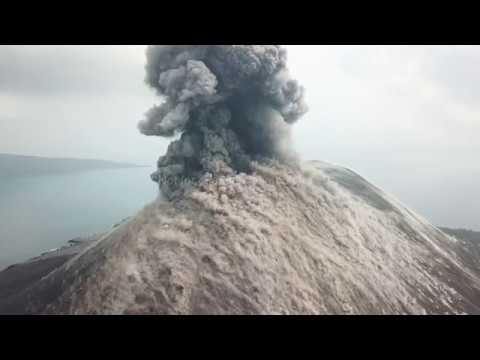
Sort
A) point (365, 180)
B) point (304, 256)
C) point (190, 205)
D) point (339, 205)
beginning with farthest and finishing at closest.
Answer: point (365, 180) → point (339, 205) → point (190, 205) → point (304, 256)

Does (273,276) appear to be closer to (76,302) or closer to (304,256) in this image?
(304,256)

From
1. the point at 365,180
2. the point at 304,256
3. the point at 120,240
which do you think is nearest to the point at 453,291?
the point at 304,256

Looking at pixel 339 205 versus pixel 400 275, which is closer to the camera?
pixel 400 275

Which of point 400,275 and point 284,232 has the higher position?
point 284,232


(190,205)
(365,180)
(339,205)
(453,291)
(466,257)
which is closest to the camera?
→ (190,205)

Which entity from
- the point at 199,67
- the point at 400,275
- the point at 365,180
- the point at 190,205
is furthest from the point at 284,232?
the point at 365,180

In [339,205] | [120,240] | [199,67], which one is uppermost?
A: [199,67]
